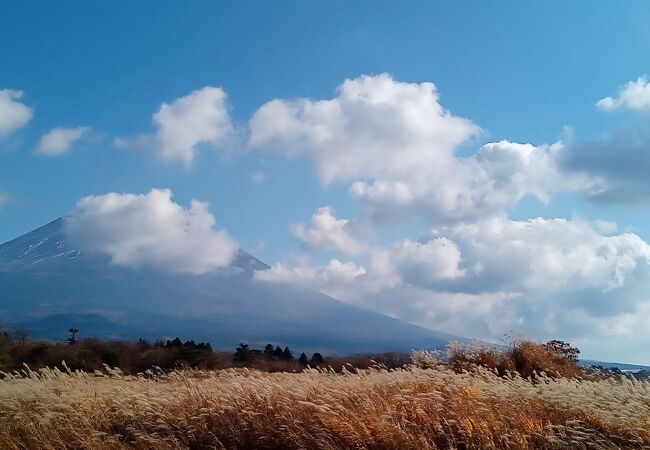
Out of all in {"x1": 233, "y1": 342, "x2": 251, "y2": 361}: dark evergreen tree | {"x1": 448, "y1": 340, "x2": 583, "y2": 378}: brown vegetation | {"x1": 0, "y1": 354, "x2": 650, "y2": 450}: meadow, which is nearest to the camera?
{"x1": 0, "y1": 354, "x2": 650, "y2": 450}: meadow

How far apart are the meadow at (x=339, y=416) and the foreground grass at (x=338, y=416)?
0.05 feet

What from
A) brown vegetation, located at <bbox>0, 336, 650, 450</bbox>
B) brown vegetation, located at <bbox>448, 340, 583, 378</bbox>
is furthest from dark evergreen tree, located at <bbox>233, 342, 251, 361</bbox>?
brown vegetation, located at <bbox>0, 336, 650, 450</bbox>

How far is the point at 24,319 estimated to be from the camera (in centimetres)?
18750

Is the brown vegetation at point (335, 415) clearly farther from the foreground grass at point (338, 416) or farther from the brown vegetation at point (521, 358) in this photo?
the brown vegetation at point (521, 358)

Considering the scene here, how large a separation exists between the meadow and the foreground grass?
0.01 meters

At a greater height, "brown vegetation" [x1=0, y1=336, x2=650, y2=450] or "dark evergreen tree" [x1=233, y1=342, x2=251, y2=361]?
"brown vegetation" [x1=0, y1=336, x2=650, y2=450]

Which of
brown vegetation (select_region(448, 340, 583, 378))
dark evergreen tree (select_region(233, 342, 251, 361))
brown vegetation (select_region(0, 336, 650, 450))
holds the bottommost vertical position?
dark evergreen tree (select_region(233, 342, 251, 361))

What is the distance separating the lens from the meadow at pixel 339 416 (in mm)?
6340

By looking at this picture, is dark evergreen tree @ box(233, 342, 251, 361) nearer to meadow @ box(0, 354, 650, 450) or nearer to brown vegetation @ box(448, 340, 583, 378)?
brown vegetation @ box(448, 340, 583, 378)

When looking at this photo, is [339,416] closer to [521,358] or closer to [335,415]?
[335,415]

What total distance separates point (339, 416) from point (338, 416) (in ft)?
0.04

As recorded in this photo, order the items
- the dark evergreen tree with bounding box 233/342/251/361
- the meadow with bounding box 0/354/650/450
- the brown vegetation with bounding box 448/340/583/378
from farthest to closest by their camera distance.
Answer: the dark evergreen tree with bounding box 233/342/251/361
the brown vegetation with bounding box 448/340/583/378
the meadow with bounding box 0/354/650/450

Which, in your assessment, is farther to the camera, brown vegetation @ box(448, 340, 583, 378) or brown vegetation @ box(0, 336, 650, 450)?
brown vegetation @ box(448, 340, 583, 378)

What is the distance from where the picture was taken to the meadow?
634cm
